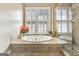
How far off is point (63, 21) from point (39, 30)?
206 mm

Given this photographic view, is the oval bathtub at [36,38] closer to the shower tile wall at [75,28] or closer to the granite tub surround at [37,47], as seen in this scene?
the granite tub surround at [37,47]

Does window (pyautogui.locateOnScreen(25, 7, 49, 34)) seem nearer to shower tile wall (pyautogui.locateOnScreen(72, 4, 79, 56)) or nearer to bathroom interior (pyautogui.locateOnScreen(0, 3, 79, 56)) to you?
bathroom interior (pyautogui.locateOnScreen(0, 3, 79, 56))

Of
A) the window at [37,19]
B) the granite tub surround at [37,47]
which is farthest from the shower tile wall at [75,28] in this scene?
the window at [37,19]

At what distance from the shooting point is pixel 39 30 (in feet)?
3.54

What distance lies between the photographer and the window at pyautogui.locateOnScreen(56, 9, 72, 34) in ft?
3.53

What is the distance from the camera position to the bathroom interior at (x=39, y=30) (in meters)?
1.07

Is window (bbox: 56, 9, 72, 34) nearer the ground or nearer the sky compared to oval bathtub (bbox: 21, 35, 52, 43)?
nearer the sky

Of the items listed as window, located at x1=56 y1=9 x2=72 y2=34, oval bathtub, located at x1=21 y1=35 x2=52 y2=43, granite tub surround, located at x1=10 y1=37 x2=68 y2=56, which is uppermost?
window, located at x1=56 y1=9 x2=72 y2=34

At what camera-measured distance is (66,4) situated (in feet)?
3.40

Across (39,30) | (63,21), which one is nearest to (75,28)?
(63,21)

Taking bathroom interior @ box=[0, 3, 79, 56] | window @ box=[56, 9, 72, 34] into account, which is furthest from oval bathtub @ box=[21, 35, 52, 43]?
window @ box=[56, 9, 72, 34]

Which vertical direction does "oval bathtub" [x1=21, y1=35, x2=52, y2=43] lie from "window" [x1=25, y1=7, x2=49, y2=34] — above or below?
below

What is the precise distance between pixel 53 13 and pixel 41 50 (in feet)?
1.03

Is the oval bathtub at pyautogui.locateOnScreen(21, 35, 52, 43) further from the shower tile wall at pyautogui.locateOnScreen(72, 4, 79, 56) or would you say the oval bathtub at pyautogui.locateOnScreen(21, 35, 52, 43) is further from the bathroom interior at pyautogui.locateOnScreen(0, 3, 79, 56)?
the shower tile wall at pyautogui.locateOnScreen(72, 4, 79, 56)
